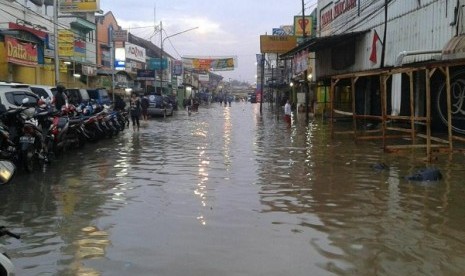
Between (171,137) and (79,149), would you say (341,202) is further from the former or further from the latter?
(171,137)

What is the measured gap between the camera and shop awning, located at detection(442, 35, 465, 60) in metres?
13.0

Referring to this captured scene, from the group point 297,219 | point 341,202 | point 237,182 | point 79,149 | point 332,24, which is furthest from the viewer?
point 332,24

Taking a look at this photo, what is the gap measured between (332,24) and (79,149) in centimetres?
2014

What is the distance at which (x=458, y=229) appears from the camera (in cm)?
618

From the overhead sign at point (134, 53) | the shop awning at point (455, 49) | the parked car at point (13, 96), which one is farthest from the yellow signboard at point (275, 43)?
the parked car at point (13, 96)

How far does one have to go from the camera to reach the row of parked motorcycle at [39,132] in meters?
9.77

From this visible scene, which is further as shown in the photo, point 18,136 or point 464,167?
point 464,167

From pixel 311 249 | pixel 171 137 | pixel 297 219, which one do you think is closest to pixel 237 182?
pixel 297 219

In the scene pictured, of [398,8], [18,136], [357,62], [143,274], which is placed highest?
[398,8]

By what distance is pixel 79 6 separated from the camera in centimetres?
3903

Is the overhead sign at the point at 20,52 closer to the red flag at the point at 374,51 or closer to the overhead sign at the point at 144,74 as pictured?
the red flag at the point at 374,51

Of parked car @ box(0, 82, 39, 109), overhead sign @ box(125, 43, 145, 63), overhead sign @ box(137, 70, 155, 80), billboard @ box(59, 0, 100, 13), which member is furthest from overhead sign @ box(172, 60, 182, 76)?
parked car @ box(0, 82, 39, 109)

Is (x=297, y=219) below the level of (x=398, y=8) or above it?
below

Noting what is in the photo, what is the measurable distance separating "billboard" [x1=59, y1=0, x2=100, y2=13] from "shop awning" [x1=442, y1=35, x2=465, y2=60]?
3011 cm
